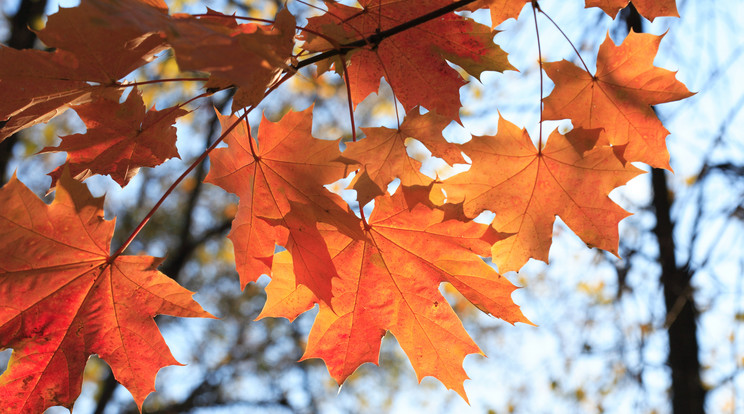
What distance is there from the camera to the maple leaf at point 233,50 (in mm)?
812

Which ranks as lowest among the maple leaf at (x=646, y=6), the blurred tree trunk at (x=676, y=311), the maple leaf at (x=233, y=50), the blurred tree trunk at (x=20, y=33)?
the blurred tree trunk at (x=20, y=33)

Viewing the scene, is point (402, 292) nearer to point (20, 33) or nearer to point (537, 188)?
point (537, 188)

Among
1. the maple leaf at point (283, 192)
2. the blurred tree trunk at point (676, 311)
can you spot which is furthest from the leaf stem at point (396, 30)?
the blurred tree trunk at point (676, 311)

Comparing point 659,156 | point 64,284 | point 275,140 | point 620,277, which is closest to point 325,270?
point 275,140

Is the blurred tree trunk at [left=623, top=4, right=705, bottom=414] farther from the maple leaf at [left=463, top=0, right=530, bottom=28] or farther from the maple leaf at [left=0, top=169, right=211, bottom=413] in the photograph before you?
the maple leaf at [left=0, top=169, right=211, bottom=413]

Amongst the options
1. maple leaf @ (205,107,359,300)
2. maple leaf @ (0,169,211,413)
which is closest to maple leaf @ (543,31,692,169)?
maple leaf @ (205,107,359,300)

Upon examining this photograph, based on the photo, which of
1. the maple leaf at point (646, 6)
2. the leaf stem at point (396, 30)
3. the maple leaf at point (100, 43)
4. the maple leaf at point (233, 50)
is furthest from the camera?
the maple leaf at point (646, 6)

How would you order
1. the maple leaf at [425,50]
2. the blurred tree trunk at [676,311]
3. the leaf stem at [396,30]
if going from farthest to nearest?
the blurred tree trunk at [676,311]
the maple leaf at [425,50]
the leaf stem at [396,30]

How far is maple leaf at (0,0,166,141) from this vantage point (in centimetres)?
114

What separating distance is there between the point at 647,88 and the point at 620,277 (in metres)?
2.17

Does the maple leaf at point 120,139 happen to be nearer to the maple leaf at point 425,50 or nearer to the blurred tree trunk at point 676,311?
the maple leaf at point 425,50

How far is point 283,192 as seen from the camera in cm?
130

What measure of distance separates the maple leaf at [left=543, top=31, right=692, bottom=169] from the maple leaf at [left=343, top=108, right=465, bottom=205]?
0.28 metres

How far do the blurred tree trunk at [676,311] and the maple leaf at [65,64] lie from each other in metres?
2.73
